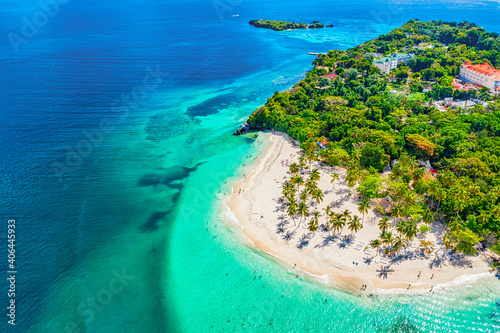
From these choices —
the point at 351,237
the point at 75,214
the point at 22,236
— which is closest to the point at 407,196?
the point at 351,237

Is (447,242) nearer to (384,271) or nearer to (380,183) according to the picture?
(384,271)

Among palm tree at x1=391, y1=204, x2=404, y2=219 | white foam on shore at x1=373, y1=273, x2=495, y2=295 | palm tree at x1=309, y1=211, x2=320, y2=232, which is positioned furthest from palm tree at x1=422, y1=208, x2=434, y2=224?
palm tree at x1=309, y1=211, x2=320, y2=232

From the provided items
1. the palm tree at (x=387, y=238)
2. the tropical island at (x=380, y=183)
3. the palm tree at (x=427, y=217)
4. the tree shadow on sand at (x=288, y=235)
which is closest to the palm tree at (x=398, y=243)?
the tropical island at (x=380, y=183)

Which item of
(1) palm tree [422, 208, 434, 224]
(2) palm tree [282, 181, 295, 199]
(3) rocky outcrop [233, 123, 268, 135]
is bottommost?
(3) rocky outcrop [233, 123, 268, 135]

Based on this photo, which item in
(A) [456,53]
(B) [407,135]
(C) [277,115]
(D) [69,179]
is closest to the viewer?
(D) [69,179]

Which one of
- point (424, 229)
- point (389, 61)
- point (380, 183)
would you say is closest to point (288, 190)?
point (380, 183)

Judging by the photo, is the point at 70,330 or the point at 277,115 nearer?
the point at 70,330

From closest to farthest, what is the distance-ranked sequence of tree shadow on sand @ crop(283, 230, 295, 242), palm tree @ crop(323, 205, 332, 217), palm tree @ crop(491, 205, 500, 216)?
1. palm tree @ crop(491, 205, 500, 216)
2. tree shadow on sand @ crop(283, 230, 295, 242)
3. palm tree @ crop(323, 205, 332, 217)

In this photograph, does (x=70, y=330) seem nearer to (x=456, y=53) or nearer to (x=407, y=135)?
(x=407, y=135)

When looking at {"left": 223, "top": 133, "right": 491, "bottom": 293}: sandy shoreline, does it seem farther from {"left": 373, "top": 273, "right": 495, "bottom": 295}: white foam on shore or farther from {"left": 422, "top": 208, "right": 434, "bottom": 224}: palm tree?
{"left": 422, "top": 208, "right": 434, "bottom": 224}: palm tree
